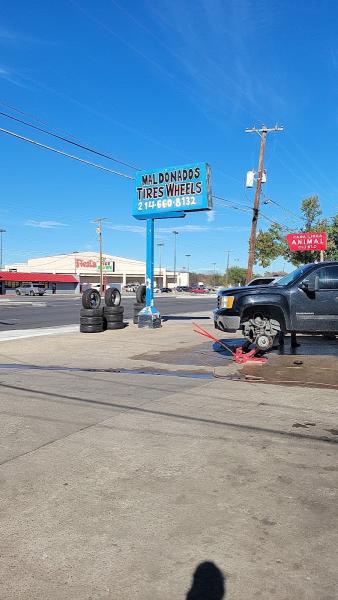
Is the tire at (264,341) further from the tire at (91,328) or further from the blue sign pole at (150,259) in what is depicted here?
the blue sign pole at (150,259)

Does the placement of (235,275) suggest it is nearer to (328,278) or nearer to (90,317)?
(90,317)

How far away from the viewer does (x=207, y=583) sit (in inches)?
108

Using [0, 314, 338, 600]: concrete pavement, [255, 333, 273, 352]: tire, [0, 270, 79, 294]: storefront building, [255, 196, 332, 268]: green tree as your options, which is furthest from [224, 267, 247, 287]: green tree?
[0, 314, 338, 600]: concrete pavement

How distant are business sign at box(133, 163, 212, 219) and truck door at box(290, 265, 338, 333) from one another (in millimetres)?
7530

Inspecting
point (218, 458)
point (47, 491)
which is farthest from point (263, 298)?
point (47, 491)

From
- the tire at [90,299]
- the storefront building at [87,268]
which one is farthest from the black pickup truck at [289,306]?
the storefront building at [87,268]

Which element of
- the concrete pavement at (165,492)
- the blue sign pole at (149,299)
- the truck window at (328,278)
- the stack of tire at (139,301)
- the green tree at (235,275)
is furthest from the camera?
the green tree at (235,275)

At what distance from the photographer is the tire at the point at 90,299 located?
16.8m

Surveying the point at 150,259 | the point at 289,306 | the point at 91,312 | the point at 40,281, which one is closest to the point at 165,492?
the point at 289,306

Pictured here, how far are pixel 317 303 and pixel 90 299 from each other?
29.5 feet

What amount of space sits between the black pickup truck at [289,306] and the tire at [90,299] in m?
7.12

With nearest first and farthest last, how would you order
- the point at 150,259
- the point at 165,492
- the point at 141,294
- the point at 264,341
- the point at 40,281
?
1. the point at 165,492
2. the point at 264,341
3. the point at 150,259
4. the point at 141,294
5. the point at 40,281

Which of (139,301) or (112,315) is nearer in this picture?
(112,315)

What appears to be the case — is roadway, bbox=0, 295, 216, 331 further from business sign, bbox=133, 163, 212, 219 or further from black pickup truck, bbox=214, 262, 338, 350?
black pickup truck, bbox=214, 262, 338, 350
